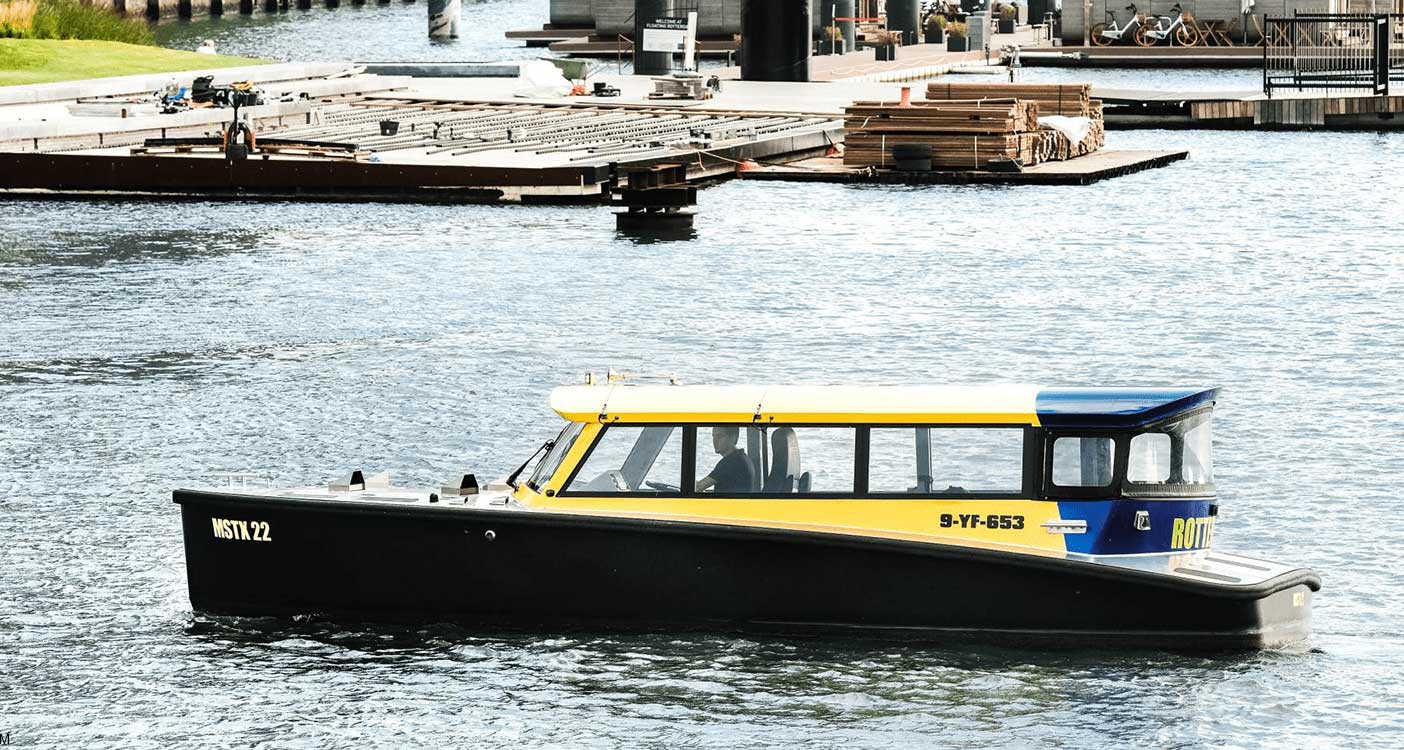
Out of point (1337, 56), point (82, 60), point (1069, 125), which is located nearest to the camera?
point (1069, 125)

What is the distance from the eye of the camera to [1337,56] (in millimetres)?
81188

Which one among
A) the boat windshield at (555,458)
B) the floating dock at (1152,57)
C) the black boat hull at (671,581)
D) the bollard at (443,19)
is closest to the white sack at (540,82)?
the floating dock at (1152,57)

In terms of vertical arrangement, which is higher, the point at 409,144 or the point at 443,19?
the point at 443,19

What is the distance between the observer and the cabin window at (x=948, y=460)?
18.8 metres

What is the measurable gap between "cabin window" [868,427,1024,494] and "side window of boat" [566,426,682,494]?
5.87 feet

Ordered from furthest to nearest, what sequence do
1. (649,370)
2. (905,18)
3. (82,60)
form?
1. (905,18)
2. (82,60)
3. (649,370)

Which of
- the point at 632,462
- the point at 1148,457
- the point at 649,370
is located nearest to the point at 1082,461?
the point at 1148,457

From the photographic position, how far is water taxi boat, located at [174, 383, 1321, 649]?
61.6ft

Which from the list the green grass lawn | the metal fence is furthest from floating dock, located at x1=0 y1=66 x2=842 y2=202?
the metal fence

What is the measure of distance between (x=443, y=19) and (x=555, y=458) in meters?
121

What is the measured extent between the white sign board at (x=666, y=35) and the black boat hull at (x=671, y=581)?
59.2 meters

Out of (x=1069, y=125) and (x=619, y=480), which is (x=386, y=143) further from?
(x=619, y=480)

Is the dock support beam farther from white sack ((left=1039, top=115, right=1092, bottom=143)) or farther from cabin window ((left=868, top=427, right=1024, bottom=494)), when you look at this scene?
cabin window ((left=868, top=427, right=1024, bottom=494))

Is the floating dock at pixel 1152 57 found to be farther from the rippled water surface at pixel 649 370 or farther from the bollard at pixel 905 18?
the rippled water surface at pixel 649 370
